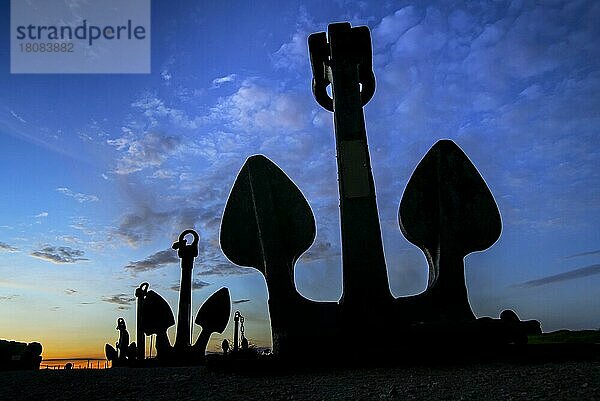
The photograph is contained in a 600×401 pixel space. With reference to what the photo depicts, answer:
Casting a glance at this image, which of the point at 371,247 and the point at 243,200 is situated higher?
the point at 243,200

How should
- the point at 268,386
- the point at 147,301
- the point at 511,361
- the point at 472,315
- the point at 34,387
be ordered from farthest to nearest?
the point at 147,301
the point at 472,315
the point at 511,361
the point at 34,387
the point at 268,386

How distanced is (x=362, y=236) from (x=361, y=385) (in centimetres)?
167

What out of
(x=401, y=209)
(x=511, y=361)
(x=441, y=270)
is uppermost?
(x=401, y=209)

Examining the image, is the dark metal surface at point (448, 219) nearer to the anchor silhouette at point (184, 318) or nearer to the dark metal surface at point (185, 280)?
the anchor silhouette at point (184, 318)

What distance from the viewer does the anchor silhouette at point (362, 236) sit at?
4.25m

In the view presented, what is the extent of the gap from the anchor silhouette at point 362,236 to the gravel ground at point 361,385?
49 centimetres

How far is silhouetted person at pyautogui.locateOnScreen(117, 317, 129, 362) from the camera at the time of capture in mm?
10256

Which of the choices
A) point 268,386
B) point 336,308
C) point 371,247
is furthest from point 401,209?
point 268,386

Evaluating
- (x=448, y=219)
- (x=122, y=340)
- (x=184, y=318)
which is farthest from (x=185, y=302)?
(x=448, y=219)

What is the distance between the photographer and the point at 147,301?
852 centimetres

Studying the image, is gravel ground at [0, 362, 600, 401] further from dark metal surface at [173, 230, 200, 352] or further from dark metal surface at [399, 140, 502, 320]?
dark metal surface at [173, 230, 200, 352]

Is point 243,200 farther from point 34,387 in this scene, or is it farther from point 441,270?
point 34,387

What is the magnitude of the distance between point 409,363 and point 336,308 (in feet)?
2.60

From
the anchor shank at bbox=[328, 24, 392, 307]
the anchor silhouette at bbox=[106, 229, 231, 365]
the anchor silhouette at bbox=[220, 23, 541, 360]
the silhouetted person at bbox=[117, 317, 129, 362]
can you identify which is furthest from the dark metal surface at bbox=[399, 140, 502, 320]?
the silhouetted person at bbox=[117, 317, 129, 362]
